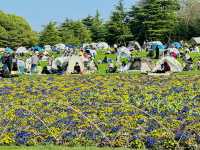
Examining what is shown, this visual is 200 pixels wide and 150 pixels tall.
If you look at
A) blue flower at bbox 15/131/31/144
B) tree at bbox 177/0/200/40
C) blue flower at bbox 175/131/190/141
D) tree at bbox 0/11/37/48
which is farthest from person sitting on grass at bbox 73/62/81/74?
tree at bbox 0/11/37/48

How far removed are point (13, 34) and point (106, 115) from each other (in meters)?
104

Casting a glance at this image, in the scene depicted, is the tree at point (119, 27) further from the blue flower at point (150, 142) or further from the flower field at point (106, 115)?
the blue flower at point (150, 142)

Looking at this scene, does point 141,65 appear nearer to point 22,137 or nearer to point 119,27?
point 22,137

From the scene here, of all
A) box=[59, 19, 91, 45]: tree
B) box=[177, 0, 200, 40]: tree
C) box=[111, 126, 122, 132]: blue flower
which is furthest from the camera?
box=[59, 19, 91, 45]: tree

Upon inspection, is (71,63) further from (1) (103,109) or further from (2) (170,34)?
(2) (170,34)

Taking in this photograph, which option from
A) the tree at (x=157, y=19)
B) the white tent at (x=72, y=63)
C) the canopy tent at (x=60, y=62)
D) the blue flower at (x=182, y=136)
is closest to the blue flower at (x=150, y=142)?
the blue flower at (x=182, y=136)

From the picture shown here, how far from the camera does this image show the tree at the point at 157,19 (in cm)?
9311

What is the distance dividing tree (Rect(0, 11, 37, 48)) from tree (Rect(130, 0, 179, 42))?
2796cm

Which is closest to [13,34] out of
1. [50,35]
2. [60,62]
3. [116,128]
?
[50,35]

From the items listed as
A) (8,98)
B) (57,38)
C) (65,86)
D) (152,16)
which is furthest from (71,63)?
(57,38)

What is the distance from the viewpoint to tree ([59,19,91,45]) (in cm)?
10200

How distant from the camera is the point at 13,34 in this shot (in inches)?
4574

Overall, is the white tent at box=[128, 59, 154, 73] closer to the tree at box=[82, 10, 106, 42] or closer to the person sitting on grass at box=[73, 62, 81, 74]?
the person sitting on grass at box=[73, 62, 81, 74]

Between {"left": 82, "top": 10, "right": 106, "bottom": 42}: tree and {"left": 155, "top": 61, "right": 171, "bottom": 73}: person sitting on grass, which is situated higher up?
{"left": 82, "top": 10, "right": 106, "bottom": 42}: tree
